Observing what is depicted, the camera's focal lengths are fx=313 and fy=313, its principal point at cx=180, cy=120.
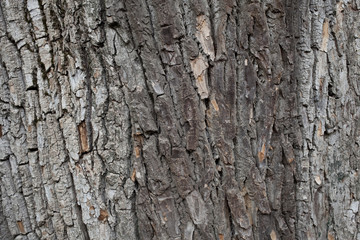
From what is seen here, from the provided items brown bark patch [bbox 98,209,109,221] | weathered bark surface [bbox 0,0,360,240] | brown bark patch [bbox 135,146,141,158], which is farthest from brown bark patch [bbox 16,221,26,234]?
brown bark patch [bbox 135,146,141,158]

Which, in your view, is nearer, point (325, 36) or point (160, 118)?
point (160, 118)

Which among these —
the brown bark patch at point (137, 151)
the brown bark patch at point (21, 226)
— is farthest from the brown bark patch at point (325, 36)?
the brown bark patch at point (21, 226)

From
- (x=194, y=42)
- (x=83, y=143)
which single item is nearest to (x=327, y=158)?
(x=194, y=42)

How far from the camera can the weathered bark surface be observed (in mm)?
1313

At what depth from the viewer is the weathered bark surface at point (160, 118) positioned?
1.31 m

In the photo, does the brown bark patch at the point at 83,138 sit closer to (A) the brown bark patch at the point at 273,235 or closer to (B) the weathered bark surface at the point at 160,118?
(B) the weathered bark surface at the point at 160,118

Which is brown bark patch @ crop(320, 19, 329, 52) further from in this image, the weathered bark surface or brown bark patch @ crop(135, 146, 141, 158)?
brown bark patch @ crop(135, 146, 141, 158)

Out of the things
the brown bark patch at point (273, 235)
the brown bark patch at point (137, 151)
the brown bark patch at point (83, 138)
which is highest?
the brown bark patch at point (83, 138)

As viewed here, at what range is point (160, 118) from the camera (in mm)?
1321

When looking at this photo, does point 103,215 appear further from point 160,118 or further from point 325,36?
point 325,36

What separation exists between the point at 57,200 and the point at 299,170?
117cm

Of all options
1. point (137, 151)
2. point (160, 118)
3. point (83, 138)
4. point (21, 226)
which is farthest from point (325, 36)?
point (21, 226)

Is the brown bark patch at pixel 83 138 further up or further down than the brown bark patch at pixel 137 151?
further up

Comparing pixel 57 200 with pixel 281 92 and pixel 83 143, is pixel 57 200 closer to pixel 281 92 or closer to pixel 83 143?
pixel 83 143
